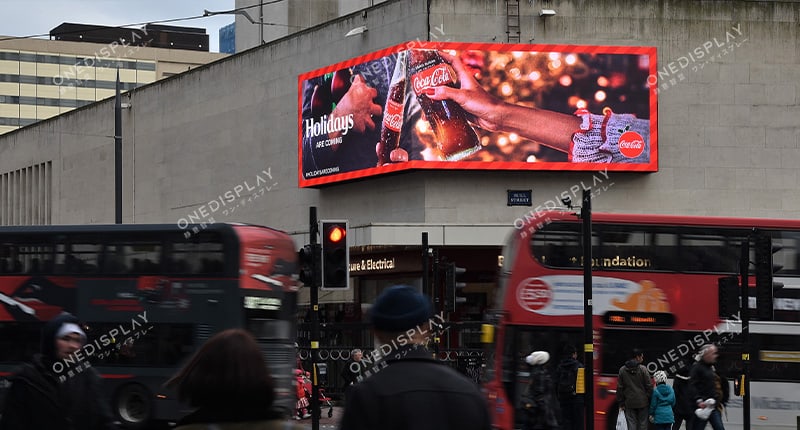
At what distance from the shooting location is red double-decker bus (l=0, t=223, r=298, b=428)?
2242 cm

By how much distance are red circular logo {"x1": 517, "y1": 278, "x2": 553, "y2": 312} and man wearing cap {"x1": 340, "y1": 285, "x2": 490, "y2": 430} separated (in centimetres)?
1502

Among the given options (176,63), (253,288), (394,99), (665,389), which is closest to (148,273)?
(253,288)

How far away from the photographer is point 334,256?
56.4ft

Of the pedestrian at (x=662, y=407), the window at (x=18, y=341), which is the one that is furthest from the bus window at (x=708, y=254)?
the window at (x=18, y=341)

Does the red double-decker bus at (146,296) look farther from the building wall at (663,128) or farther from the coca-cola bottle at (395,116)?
the building wall at (663,128)

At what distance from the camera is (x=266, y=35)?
165 ft

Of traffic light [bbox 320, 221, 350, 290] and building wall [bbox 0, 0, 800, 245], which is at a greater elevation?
building wall [bbox 0, 0, 800, 245]

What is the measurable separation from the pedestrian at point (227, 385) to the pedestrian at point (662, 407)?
603 inches

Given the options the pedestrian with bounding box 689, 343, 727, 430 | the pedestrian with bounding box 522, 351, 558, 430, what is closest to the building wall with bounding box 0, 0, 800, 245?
the pedestrian with bounding box 689, 343, 727, 430

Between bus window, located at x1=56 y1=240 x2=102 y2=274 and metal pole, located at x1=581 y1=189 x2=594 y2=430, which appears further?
bus window, located at x1=56 y1=240 x2=102 y2=274

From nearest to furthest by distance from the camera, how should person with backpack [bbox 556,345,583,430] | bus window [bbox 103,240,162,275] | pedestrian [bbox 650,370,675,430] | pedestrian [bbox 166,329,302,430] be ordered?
pedestrian [bbox 166,329,302,430]
pedestrian [bbox 650,370,675,430]
person with backpack [bbox 556,345,583,430]
bus window [bbox 103,240,162,275]

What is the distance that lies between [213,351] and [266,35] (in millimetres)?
47001

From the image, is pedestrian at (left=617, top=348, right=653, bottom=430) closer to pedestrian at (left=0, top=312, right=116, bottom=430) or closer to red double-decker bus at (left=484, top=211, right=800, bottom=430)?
red double-decker bus at (left=484, top=211, right=800, bottom=430)

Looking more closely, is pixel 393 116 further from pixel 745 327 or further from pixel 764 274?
pixel 745 327
